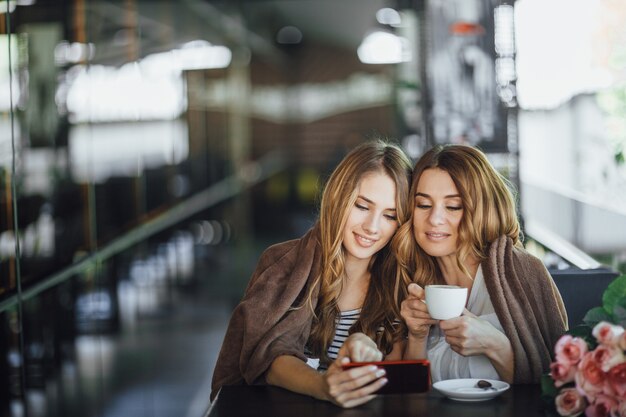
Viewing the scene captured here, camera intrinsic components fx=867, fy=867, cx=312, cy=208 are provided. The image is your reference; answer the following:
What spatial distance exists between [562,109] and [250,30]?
26.3 feet

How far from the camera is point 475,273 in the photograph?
2225mm

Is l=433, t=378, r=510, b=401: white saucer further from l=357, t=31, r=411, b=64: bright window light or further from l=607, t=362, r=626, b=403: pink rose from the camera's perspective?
l=357, t=31, r=411, b=64: bright window light

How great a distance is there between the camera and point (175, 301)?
7.21 meters

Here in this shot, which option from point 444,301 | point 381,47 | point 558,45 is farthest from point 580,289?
point 381,47

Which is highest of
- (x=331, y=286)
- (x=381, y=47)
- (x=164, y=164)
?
(x=381, y=47)

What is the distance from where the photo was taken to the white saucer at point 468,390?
1860 millimetres

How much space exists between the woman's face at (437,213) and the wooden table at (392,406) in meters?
0.39

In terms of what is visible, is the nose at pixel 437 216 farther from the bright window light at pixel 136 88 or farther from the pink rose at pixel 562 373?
the bright window light at pixel 136 88

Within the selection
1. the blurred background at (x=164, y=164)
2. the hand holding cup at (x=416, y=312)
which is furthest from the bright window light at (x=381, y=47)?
the hand holding cup at (x=416, y=312)

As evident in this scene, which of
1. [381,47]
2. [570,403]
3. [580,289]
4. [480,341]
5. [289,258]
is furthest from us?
[381,47]

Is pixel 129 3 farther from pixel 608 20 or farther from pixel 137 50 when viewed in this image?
pixel 608 20

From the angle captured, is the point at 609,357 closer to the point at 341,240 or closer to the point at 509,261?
the point at 509,261

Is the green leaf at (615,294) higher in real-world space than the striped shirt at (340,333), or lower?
higher

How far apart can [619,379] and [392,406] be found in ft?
1.70
